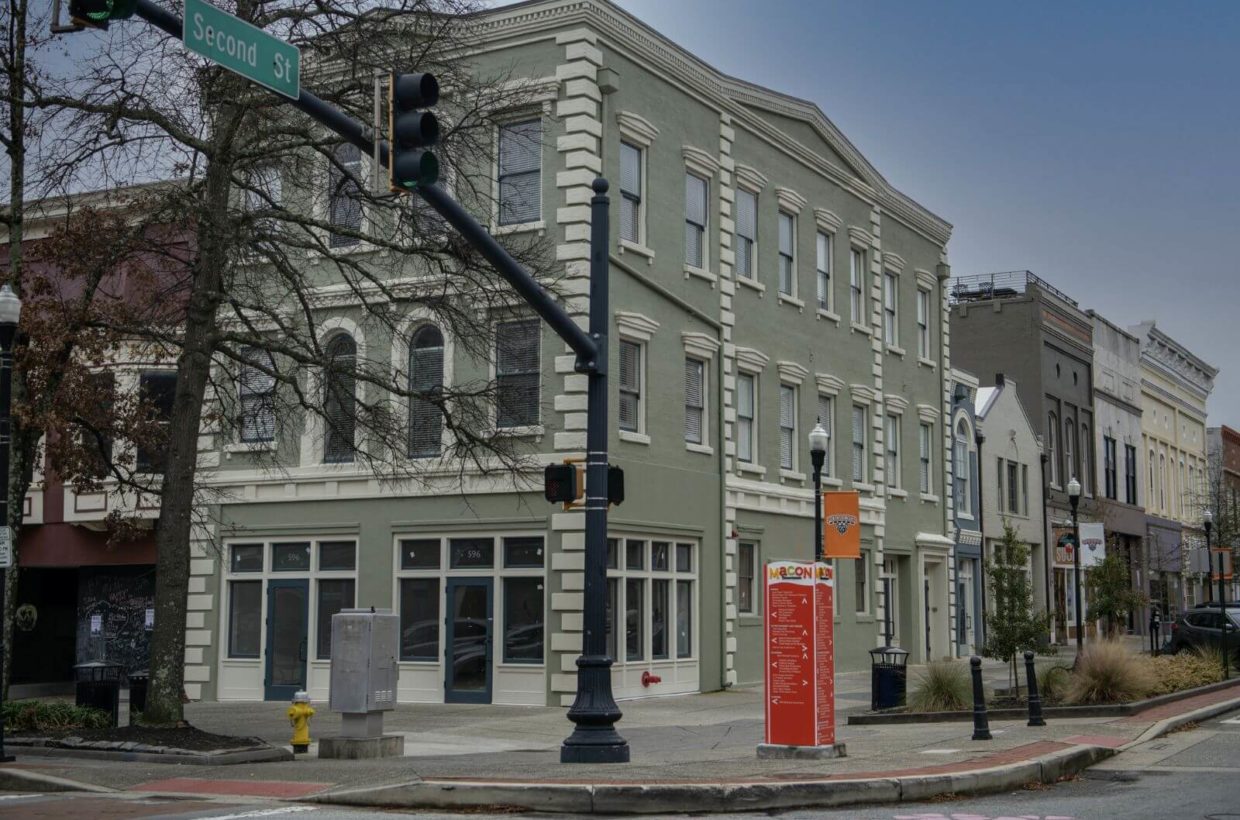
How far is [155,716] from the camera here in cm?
1859

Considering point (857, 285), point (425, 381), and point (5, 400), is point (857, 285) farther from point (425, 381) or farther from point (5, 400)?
point (5, 400)

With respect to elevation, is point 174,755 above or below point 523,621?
below

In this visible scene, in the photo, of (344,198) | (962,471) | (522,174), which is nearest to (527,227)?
(522,174)

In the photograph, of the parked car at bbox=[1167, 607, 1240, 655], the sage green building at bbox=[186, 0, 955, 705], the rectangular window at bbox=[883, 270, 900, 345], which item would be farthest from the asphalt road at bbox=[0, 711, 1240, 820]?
the rectangular window at bbox=[883, 270, 900, 345]

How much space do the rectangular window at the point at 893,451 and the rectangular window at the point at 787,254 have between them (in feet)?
21.1

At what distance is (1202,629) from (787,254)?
42.7 feet

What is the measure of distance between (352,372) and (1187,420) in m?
57.5

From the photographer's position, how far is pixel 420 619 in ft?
87.1

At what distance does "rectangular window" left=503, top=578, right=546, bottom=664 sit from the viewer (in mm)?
25281

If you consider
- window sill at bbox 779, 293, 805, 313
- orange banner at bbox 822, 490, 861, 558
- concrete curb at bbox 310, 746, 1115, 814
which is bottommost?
concrete curb at bbox 310, 746, 1115, 814

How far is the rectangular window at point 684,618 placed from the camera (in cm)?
2816

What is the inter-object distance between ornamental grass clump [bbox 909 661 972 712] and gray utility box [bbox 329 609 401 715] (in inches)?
334

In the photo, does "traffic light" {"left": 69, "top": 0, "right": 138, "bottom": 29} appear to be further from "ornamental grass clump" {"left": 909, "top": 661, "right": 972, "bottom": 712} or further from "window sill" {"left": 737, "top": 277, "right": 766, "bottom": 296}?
"window sill" {"left": 737, "top": 277, "right": 766, "bottom": 296}

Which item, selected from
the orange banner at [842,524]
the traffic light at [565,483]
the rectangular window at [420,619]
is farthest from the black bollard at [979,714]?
the rectangular window at [420,619]
